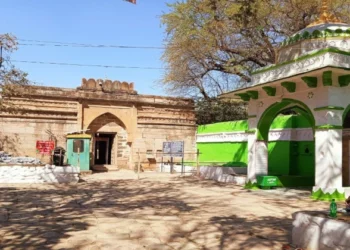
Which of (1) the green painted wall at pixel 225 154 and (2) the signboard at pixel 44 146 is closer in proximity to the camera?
(1) the green painted wall at pixel 225 154

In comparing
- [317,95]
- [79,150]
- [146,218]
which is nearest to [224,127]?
[79,150]

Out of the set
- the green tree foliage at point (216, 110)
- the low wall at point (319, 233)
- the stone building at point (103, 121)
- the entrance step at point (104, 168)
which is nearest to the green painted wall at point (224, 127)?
the stone building at point (103, 121)

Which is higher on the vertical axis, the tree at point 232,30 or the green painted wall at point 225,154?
the tree at point 232,30

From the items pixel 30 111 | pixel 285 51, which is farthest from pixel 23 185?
pixel 285 51

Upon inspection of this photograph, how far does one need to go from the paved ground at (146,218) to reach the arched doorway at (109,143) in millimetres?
9611

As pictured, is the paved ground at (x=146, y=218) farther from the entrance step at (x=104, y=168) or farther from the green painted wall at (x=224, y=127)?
the entrance step at (x=104, y=168)

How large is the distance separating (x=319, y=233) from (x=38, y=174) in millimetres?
12181

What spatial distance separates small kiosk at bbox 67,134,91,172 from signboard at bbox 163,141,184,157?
4.05 meters

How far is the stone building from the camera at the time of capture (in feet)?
66.2

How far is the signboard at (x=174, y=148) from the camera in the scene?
726 inches

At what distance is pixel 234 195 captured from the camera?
11.7 meters

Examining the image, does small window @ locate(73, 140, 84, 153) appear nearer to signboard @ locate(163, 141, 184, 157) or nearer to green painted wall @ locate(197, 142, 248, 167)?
signboard @ locate(163, 141, 184, 157)

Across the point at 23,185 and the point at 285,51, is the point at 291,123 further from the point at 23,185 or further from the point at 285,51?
the point at 23,185

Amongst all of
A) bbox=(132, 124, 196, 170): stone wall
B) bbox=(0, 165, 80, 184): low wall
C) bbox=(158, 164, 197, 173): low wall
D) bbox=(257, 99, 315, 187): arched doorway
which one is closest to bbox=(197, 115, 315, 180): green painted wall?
bbox=(257, 99, 315, 187): arched doorway
